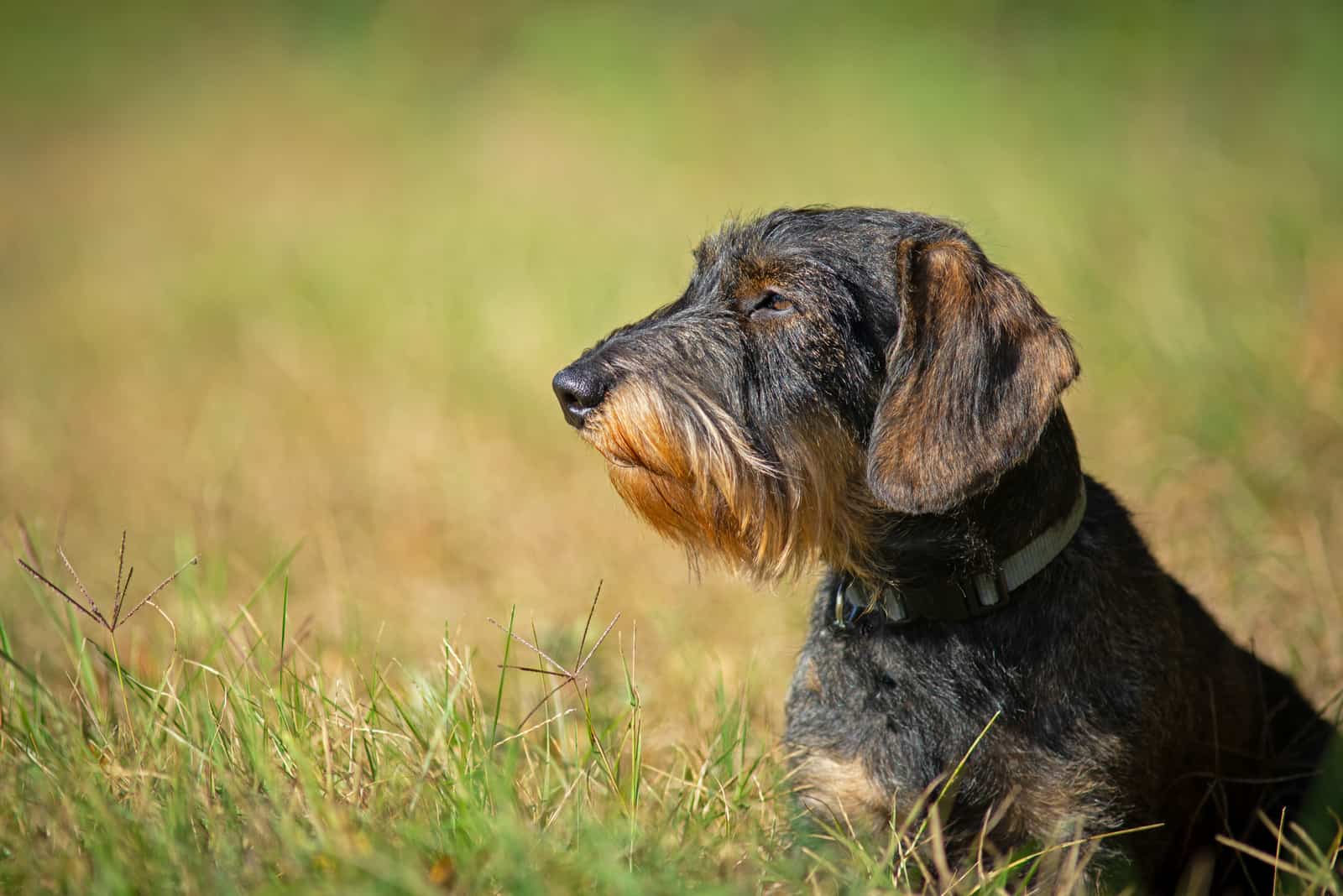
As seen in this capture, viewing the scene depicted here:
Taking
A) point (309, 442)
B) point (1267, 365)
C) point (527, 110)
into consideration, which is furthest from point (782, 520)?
point (527, 110)

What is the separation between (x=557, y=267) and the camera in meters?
9.21

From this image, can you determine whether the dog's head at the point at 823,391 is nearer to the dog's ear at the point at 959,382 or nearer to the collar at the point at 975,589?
the dog's ear at the point at 959,382

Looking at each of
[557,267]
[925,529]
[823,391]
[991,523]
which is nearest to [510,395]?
[557,267]

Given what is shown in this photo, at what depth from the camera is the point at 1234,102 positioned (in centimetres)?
1063

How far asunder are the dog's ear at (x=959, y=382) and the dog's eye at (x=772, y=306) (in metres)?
0.32

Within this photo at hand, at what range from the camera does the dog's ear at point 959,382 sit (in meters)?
2.72

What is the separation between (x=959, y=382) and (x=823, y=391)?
0.37 m

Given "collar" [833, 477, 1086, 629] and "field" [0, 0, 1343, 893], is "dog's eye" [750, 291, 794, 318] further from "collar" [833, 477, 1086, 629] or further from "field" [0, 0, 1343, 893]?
"field" [0, 0, 1343, 893]

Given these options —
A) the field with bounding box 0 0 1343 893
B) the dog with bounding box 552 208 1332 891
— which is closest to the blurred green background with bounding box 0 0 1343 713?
the field with bounding box 0 0 1343 893

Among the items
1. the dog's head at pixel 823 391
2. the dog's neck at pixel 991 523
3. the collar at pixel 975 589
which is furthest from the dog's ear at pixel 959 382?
the collar at pixel 975 589

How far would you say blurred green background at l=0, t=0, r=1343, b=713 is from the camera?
5.22 m

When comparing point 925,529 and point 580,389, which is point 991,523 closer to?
point 925,529

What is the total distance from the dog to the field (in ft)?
0.99

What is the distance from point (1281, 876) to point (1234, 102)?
933cm
